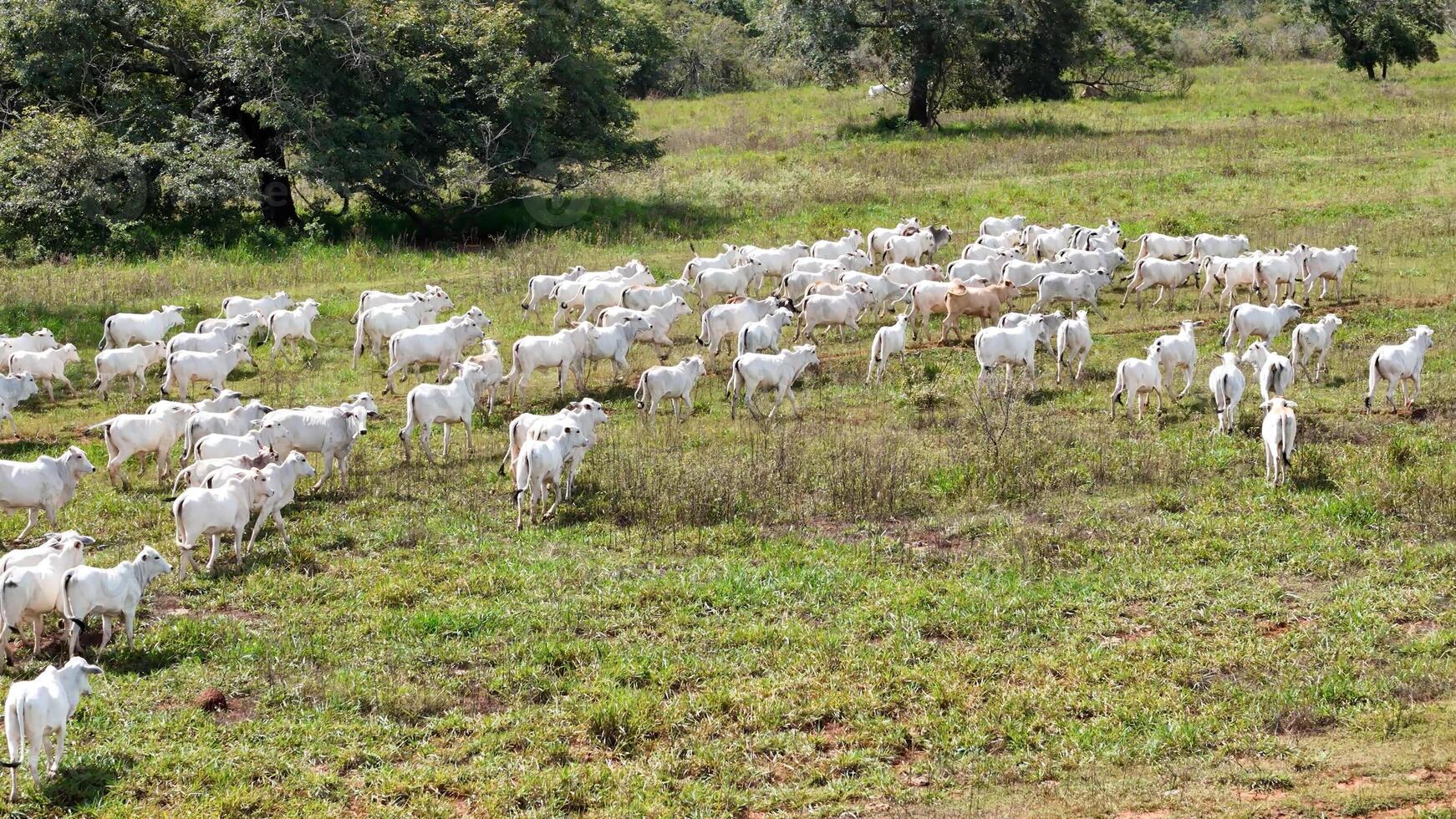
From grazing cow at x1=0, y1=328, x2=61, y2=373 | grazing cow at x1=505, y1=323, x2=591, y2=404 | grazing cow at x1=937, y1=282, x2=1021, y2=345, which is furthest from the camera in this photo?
grazing cow at x1=937, y1=282, x2=1021, y2=345

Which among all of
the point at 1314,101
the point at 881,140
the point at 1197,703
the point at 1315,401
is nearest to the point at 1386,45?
the point at 1314,101

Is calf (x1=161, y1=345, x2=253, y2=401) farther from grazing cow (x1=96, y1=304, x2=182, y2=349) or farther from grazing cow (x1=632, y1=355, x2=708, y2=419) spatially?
grazing cow (x1=632, y1=355, x2=708, y2=419)

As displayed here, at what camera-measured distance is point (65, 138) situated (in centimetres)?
2762

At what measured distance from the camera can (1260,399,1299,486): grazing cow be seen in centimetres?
1398

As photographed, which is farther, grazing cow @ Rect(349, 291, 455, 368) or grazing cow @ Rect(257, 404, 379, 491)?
grazing cow @ Rect(349, 291, 455, 368)

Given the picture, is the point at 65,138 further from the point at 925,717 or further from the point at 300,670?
the point at 925,717

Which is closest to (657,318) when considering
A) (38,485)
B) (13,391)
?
(13,391)

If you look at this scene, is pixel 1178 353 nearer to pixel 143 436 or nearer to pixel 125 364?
pixel 143 436

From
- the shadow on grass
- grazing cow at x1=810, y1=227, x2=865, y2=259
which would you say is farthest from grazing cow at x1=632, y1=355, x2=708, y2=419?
the shadow on grass

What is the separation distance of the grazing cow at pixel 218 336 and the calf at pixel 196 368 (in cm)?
38

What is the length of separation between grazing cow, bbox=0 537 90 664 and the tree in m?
48.2

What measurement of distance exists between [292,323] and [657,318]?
554 cm

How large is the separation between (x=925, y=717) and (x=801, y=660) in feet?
3.96

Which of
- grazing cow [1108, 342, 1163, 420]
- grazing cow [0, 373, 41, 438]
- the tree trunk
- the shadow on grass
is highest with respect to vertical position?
the tree trunk
